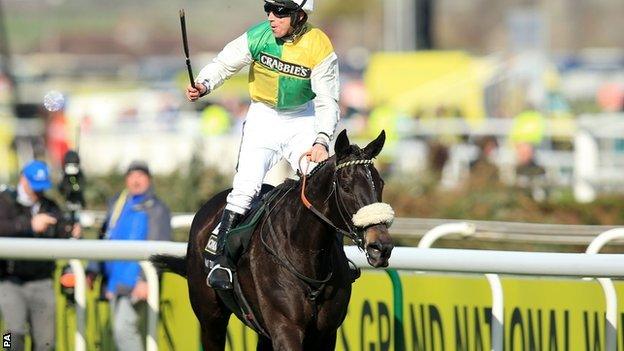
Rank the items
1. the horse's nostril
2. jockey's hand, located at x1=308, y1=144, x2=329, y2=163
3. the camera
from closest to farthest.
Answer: the horse's nostril < jockey's hand, located at x1=308, y1=144, x2=329, y2=163 < the camera

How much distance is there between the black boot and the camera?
6.52 meters

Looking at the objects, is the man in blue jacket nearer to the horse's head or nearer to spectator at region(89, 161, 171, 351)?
spectator at region(89, 161, 171, 351)

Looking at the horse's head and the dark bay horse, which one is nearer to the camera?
the horse's head

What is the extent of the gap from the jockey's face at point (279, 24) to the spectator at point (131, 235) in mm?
2149

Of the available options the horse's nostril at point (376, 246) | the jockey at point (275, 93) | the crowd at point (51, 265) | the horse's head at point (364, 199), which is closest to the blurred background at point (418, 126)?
the crowd at point (51, 265)

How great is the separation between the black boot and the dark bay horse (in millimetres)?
75

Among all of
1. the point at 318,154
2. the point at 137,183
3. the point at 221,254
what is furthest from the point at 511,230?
the point at 318,154

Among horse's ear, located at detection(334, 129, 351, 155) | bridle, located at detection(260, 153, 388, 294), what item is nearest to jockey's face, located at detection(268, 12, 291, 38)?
bridle, located at detection(260, 153, 388, 294)

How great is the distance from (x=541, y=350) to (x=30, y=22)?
65.6 metres

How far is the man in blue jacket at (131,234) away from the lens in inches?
320

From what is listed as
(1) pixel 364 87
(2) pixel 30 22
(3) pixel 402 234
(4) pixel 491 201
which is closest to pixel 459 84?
(1) pixel 364 87

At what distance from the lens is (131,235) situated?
8719mm

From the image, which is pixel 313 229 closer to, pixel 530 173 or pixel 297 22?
pixel 297 22

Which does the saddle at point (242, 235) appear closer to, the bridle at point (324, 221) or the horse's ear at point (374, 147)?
the bridle at point (324, 221)
